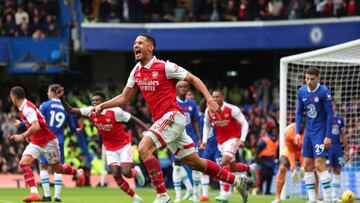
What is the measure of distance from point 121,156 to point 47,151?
4.11 ft

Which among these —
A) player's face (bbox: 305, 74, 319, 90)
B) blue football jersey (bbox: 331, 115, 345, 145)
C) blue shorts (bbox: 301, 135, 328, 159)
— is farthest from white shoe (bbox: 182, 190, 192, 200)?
player's face (bbox: 305, 74, 319, 90)

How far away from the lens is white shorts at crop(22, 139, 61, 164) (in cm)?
1686

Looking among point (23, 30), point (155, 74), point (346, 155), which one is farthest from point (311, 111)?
point (23, 30)

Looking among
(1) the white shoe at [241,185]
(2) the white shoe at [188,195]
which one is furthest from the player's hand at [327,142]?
(2) the white shoe at [188,195]

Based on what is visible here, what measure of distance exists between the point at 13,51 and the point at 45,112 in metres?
12.1

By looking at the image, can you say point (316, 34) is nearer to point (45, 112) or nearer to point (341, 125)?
point (341, 125)

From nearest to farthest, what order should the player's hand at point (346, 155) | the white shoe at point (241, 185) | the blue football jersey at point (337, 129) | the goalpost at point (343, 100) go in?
1. the white shoe at point (241, 185)
2. the goalpost at point (343, 100)
3. the blue football jersey at point (337, 129)
4. the player's hand at point (346, 155)

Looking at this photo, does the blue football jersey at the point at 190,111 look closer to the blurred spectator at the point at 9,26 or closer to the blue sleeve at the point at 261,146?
the blue sleeve at the point at 261,146

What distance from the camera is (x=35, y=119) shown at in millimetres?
15992

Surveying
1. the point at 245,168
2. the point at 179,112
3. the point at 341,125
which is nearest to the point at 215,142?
the point at 245,168

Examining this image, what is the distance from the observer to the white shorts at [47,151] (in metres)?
16.9

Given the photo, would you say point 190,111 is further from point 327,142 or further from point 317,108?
point 327,142

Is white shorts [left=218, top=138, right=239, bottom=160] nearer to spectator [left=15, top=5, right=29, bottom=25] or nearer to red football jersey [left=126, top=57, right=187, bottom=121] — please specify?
red football jersey [left=126, top=57, right=187, bottom=121]

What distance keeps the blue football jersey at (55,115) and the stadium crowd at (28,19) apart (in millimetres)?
11845
